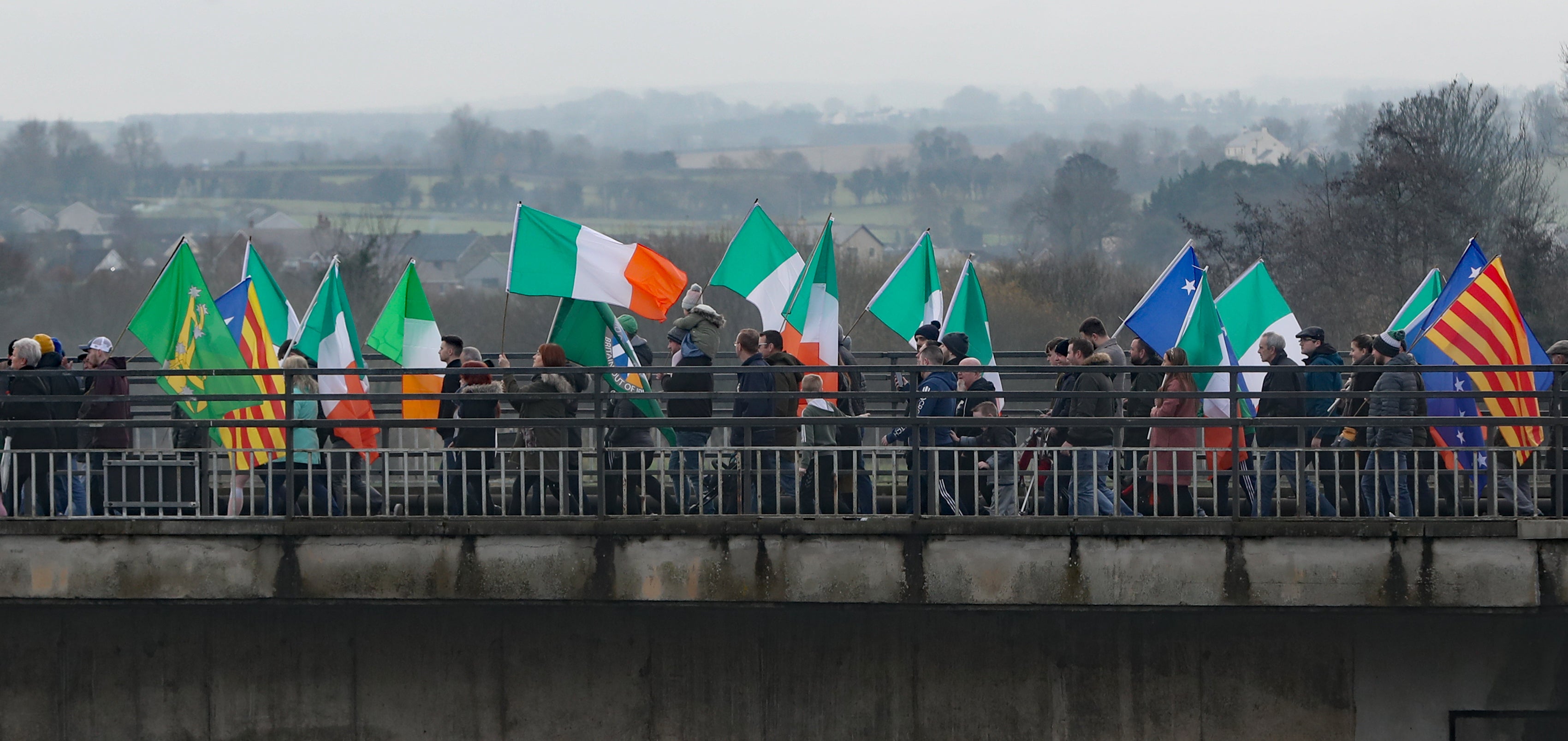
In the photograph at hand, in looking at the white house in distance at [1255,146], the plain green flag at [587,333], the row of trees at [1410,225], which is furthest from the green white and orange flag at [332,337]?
the white house in distance at [1255,146]

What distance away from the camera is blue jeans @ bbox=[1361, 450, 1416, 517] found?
1013 cm

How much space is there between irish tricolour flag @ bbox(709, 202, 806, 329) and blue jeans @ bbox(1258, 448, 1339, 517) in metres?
4.20

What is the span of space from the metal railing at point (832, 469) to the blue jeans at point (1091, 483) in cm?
2

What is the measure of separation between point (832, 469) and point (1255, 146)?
17438 centimetres

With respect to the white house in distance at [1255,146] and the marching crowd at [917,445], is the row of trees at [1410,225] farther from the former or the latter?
the white house in distance at [1255,146]

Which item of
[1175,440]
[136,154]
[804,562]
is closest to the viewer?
[804,562]

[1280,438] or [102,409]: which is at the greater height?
[102,409]

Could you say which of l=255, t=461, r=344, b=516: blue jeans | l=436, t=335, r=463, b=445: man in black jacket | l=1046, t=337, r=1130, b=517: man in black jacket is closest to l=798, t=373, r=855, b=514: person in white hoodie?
l=1046, t=337, r=1130, b=517: man in black jacket

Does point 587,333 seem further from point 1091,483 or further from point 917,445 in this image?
point 1091,483

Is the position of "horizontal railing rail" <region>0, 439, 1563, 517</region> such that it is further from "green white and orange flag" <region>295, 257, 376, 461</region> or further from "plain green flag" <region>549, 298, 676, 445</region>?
"green white and orange flag" <region>295, 257, 376, 461</region>

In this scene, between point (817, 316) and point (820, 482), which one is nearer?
point (820, 482)

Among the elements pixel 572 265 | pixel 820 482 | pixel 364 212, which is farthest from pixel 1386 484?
pixel 364 212

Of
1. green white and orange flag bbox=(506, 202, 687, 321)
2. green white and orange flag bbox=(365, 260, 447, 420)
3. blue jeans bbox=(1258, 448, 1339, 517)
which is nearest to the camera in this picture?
blue jeans bbox=(1258, 448, 1339, 517)

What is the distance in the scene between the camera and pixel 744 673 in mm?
10641
